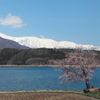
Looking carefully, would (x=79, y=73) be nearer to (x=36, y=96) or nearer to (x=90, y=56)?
(x=90, y=56)

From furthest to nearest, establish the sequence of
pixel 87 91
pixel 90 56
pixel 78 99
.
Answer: pixel 90 56
pixel 87 91
pixel 78 99

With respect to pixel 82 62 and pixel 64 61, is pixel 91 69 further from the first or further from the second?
pixel 64 61

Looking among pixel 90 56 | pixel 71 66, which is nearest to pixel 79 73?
pixel 71 66

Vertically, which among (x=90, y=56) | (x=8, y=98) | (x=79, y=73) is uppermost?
(x=90, y=56)

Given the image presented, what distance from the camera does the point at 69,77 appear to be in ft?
133

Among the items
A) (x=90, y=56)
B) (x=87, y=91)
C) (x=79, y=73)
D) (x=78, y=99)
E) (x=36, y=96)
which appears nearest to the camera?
(x=78, y=99)

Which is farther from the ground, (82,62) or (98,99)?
(82,62)

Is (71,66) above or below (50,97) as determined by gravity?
above

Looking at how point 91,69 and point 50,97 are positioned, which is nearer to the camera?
point 50,97

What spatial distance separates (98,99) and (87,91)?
4743 millimetres

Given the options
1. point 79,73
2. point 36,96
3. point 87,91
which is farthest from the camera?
point 79,73

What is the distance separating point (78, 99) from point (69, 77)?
15.9 metres

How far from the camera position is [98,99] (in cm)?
2503

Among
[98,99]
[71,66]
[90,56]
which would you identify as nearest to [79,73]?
[71,66]
